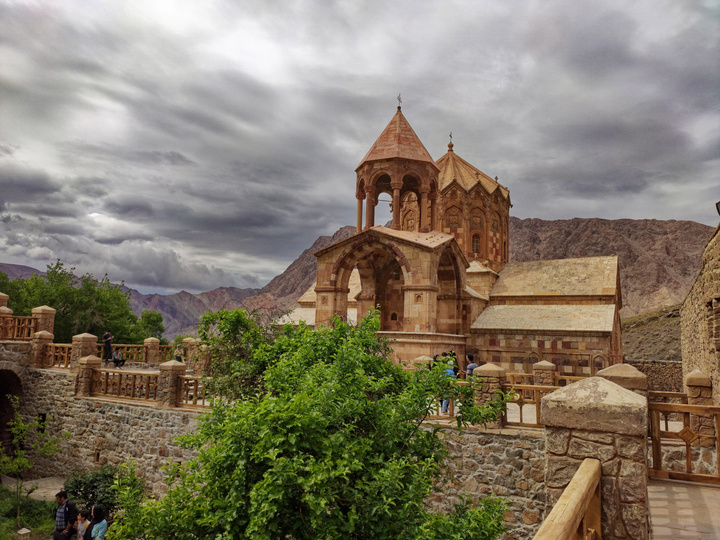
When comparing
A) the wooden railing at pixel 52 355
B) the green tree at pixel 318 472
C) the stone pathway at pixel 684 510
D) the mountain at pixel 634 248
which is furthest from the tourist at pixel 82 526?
the mountain at pixel 634 248

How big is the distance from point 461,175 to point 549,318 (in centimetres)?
1137

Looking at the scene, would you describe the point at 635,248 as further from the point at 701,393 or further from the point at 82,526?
the point at 82,526

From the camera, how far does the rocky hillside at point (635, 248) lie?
61.9 m

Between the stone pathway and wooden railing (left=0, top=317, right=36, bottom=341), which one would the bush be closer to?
wooden railing (left=0, top=317, right=36, bottom=341)

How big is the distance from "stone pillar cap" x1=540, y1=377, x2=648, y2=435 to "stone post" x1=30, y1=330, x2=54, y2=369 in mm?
18132

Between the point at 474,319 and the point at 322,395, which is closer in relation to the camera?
the point at 322,395

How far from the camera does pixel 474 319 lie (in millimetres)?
19438

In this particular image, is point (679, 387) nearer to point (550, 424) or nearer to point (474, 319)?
point (474, 319)

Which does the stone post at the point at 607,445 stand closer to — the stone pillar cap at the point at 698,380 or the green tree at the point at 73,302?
the stone pillar cap at the point at 698,380

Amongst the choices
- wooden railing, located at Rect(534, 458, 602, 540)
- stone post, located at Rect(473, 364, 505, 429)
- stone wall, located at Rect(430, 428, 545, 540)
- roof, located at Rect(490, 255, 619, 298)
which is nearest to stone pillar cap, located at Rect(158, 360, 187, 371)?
→ stone wall, located at Rect(430, 428, 545, 540)

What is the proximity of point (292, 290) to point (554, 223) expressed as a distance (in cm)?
5107

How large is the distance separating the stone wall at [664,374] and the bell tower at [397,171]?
16085mm

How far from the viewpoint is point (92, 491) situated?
40.4 ft

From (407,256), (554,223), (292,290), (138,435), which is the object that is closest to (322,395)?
(138,435)
